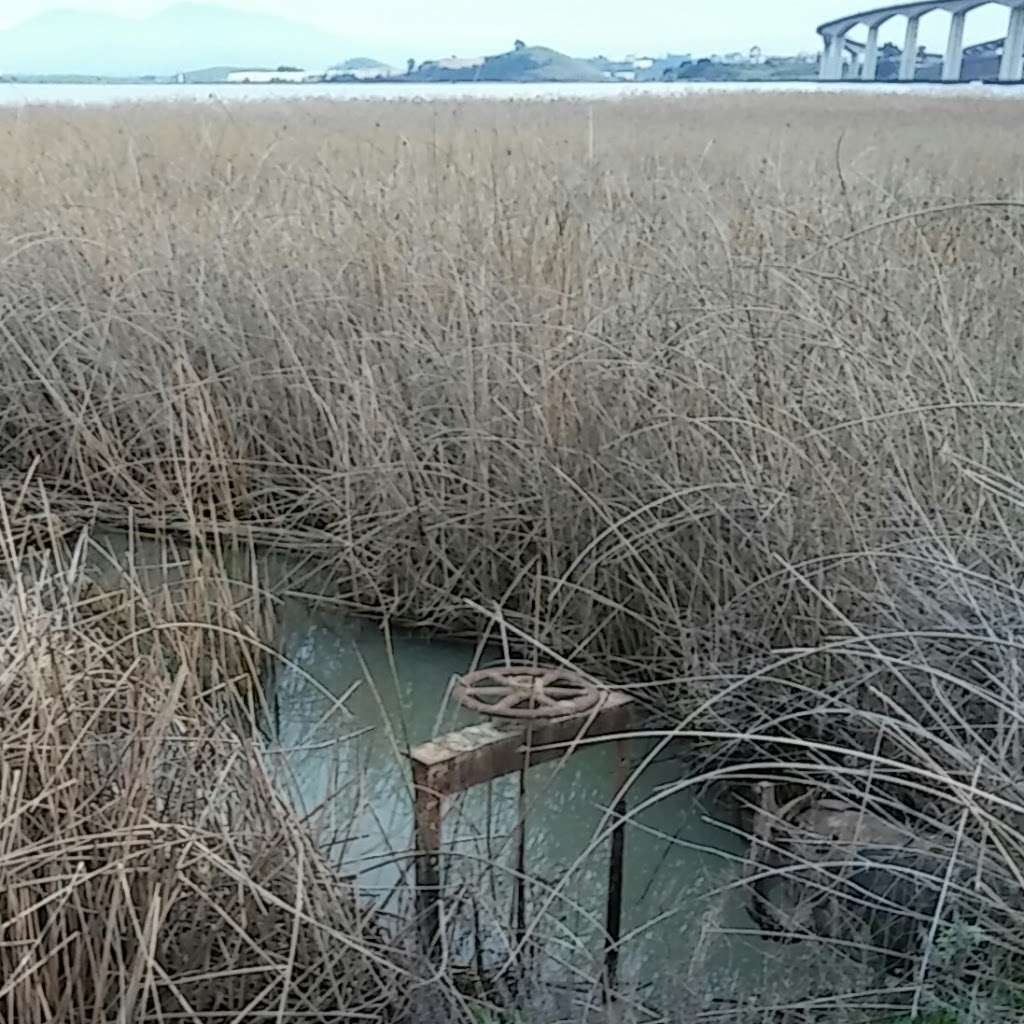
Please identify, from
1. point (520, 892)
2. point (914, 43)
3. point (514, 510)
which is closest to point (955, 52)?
point (914, 43)

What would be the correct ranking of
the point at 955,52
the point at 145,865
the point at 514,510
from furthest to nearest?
the point at 955,52, the point at 514,510, the point at 145,865

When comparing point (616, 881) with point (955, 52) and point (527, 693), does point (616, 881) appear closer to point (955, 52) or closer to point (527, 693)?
point (527, 693)

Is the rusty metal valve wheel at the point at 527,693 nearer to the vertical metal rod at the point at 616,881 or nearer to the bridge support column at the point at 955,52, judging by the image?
the vertical metal rod at the point at 616,881

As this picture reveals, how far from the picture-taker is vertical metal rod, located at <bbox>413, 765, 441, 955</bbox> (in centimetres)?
148

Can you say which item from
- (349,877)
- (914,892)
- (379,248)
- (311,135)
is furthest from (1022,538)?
(311,135)

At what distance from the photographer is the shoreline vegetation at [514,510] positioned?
1365 millimetres

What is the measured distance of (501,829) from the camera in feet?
6.46

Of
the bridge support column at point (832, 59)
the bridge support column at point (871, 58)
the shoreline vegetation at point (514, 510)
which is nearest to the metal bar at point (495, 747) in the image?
the shoreline vegetation at point (514, 510)

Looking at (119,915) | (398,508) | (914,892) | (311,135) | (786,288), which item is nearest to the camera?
(119,915)

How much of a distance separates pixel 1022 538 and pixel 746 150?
3.62 m

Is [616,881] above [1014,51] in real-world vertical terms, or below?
below

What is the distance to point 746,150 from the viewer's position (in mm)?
5098

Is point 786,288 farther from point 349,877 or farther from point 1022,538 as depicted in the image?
point 349,877

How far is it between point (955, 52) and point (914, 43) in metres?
0.60
